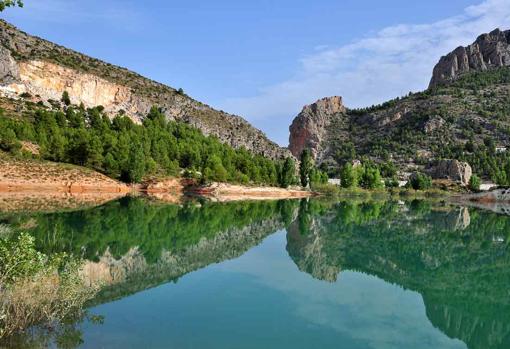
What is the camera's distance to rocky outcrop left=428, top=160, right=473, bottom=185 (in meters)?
113

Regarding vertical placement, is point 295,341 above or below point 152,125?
below

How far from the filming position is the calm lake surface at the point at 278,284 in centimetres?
1109

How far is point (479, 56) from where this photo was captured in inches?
7003

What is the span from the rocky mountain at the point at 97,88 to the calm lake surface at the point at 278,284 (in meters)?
73.7

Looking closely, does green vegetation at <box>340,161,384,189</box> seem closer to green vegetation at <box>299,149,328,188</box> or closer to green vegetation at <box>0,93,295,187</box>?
green vegetation at <box>299,149,328,188</box>

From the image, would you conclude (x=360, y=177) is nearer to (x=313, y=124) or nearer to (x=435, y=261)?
(x=313, y=124)

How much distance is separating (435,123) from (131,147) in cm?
9744

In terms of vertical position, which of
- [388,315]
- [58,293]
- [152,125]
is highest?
[152,125]

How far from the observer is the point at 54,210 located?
34750mm

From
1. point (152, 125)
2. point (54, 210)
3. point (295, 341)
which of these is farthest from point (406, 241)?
point (152, 125)

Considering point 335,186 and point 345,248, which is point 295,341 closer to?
point 345,248

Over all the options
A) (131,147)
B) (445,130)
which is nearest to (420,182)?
(445,130)

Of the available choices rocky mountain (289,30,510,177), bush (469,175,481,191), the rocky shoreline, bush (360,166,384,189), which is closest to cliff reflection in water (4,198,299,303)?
the rocky shoreline

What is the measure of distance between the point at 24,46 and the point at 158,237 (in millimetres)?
97116
